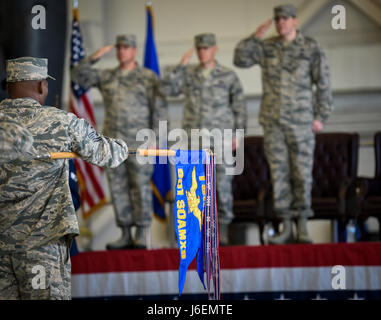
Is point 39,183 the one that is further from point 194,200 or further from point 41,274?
point 194,200

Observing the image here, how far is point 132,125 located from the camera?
19.2ft

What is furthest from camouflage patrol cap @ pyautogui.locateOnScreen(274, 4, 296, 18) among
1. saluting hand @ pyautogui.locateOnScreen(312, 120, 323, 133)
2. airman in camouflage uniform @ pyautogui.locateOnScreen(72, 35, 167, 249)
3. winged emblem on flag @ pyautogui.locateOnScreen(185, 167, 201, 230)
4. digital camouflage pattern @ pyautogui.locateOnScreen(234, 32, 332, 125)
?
winged emblem on flag @ pyautogui.locateOnScreen(185, 167, 201, 230)

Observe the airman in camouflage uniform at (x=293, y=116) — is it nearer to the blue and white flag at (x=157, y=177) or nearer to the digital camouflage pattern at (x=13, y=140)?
the blue and white flag at (x=157, y=177)

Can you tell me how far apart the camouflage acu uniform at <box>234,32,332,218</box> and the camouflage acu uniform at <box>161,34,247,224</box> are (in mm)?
293

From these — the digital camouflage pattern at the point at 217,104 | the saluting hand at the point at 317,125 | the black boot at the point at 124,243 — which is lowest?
the black boot at the point at 124,243

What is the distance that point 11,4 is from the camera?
6.23 meters

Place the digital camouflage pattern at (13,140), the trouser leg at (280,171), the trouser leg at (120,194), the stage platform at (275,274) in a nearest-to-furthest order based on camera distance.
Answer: the digital camouflage pattern at (13,140) < the stage platform at (275,274) < the trouser leg at (280,171) < the trouser leg at (120,194)

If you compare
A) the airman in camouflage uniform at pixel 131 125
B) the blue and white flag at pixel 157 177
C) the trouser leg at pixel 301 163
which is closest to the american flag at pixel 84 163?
the blue and white flag at pixel 157 177

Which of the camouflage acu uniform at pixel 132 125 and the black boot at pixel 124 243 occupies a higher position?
the camouflage acu uniform at pixel 132 125

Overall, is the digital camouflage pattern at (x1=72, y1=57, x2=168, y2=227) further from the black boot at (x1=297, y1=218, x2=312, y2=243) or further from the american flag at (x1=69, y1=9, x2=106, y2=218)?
the black boot at (x1=297, y1=218, x2=312, y2=243)

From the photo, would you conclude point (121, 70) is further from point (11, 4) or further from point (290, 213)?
point (290, 213)

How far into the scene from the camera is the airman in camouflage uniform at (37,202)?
11.0ft

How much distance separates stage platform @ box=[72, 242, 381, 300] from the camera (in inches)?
207

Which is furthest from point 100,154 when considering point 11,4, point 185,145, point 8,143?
point 11,4
